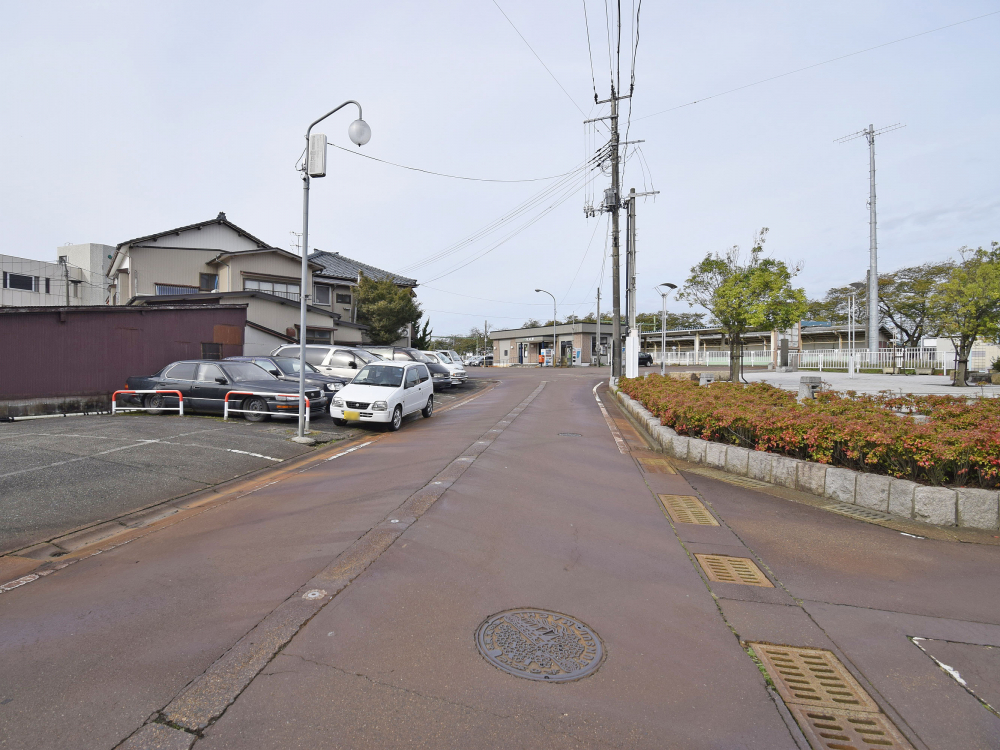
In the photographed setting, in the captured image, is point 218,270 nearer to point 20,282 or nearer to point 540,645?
point 20,282

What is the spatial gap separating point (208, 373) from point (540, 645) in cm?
1212

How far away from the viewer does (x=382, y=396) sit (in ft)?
38.7

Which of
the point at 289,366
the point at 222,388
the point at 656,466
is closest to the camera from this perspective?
the point at 656,466

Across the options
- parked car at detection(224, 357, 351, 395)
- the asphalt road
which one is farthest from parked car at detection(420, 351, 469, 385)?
the asphalt road

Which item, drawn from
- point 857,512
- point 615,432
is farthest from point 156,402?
point 857,512

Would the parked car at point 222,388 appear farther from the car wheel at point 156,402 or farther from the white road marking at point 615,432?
the white road marking at point 615,432

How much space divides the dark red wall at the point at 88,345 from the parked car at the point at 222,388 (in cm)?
223

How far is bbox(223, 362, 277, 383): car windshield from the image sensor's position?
505 inches

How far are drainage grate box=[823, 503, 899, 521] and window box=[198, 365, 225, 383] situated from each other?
12.4m

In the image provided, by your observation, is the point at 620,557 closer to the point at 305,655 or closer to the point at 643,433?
the point at 305,655

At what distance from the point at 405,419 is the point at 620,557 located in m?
9.92

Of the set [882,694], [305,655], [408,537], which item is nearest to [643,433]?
[408,537]

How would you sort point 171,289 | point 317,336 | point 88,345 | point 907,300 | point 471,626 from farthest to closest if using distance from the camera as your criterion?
point 907,300, point 317,336, point 171,289, point 88,345, point 471,626

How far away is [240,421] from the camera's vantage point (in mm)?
12031
